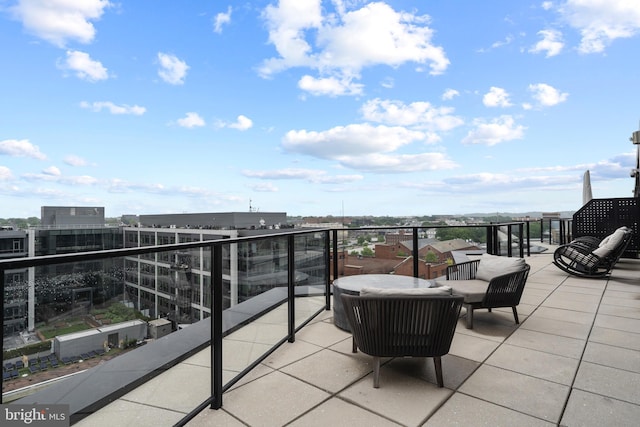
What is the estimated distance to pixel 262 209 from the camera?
40.8m

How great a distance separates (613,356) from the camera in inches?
113

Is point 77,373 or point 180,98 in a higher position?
point 180,98

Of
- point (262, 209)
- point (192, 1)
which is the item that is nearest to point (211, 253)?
point (192, 1)

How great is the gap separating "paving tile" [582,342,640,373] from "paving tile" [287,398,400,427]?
84.8 inches

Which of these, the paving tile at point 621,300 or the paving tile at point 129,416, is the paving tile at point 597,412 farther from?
the paving tile at point 621,300

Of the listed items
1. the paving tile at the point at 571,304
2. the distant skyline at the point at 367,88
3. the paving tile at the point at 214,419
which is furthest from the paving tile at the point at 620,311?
the paving tile at the point at 214,419

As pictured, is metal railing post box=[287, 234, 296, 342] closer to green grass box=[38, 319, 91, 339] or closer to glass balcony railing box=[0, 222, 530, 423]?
glass balcony railing box=[0, 222, 530, 423]

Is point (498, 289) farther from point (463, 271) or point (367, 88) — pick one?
point (367, 88)

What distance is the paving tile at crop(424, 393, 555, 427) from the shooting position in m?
1.93

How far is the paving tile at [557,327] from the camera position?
3.44 meters

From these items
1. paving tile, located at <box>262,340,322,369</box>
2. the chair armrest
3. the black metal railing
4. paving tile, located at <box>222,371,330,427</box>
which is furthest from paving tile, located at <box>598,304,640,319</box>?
the black metal railing

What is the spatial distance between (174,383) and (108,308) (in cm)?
80

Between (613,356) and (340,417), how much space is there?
8.72ft

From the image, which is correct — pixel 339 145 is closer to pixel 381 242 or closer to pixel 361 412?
pixel 381 242
